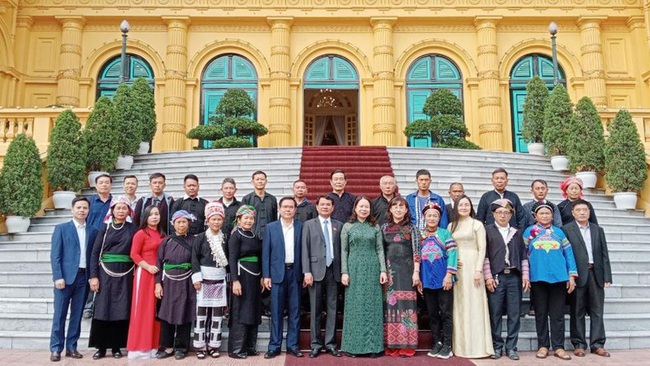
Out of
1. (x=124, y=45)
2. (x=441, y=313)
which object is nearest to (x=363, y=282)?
(x=441, y=313)

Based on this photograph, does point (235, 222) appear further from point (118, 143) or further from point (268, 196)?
point (118, 143)

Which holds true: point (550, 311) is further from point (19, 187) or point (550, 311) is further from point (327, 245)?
point (19, 187)

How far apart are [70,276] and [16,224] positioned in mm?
4266

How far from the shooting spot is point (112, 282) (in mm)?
5559

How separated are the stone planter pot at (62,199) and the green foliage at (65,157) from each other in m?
0.11

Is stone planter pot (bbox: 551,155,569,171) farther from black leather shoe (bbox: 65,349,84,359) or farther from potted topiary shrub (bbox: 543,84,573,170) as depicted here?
black leather shoe (bbox: 65,349,84,359)

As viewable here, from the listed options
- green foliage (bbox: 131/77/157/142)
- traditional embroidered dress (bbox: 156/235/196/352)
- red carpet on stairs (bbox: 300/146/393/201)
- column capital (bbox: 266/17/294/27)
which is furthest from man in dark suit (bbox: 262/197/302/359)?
column capital (bbox: 266/17/294/27)

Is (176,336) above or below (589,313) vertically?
below

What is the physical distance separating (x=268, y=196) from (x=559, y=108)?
7.71m

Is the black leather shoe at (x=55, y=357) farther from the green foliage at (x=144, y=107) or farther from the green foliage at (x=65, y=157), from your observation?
the green foliage at (x=144, y=107)

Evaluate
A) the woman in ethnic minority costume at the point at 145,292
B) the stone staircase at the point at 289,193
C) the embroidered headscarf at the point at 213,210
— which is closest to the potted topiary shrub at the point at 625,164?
the stone staircase at the point at 289,193

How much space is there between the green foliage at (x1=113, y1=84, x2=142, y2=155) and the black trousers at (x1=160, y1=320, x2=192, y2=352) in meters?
6.54

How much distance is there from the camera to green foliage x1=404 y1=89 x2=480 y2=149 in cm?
1552

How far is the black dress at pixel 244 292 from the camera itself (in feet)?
18.3
